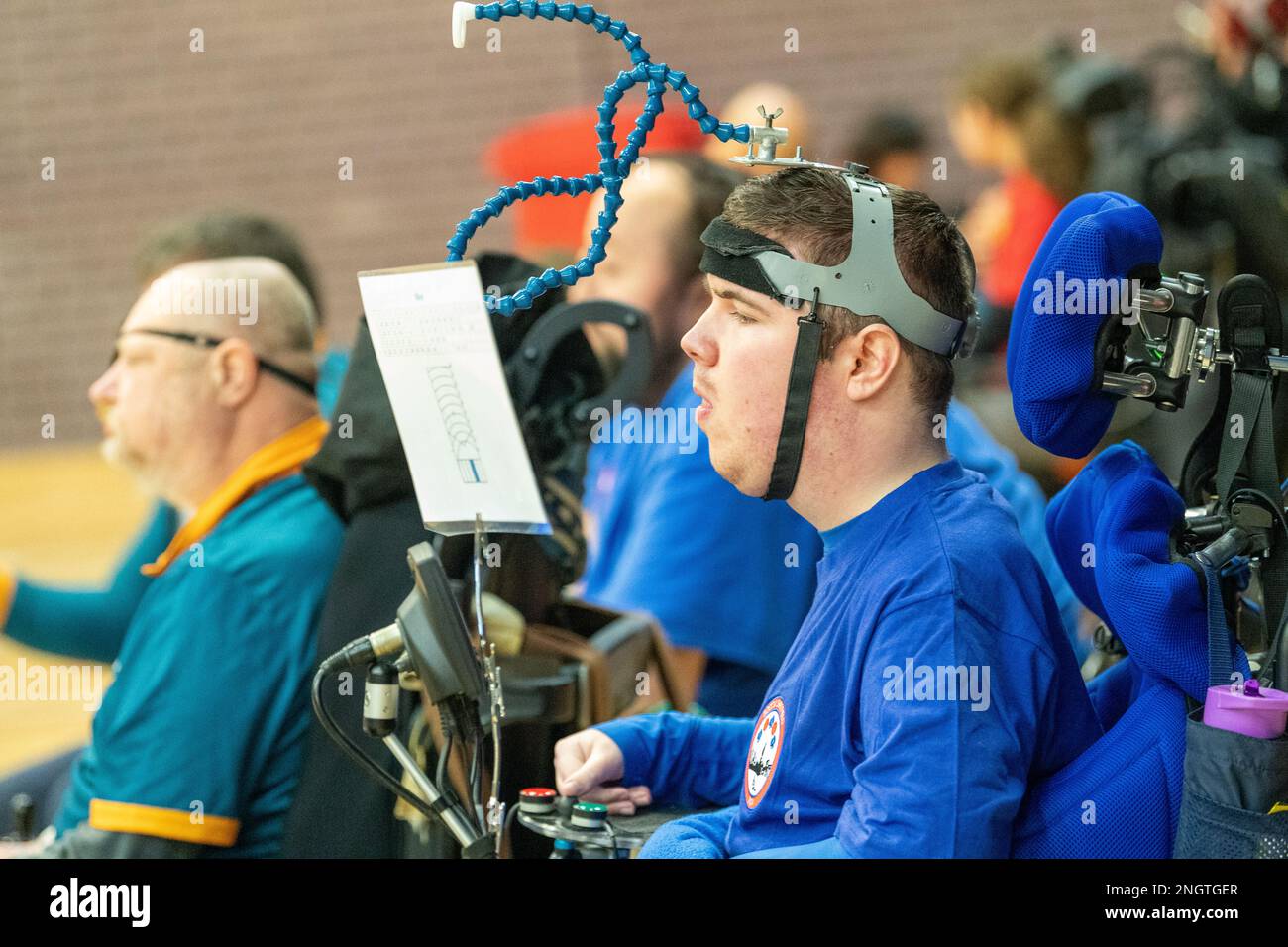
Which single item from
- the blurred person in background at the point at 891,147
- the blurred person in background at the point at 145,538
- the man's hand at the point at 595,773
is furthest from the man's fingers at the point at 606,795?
the blurred person in background at the point at 891,147

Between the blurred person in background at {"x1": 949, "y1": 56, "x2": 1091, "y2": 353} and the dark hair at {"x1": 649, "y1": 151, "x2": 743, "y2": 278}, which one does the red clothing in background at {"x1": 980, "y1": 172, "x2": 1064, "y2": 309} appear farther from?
the dark hair at {"x1": 649, "y1": 151, "x2": 743, "y2": 278}

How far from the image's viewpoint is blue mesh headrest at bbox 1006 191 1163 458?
1590mm

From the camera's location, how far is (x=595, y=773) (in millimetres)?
1832

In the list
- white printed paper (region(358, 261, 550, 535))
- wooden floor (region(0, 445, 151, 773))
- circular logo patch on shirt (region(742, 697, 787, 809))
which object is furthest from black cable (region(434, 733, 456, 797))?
wooden floor (region(0, 445, 151, 773))

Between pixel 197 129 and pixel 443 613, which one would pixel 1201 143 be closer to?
pixel 443 613

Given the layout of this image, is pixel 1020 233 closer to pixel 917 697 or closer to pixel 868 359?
pixel 868 359

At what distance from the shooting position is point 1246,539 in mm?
1606

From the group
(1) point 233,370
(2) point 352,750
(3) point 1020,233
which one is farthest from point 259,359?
(3) point 1020,233

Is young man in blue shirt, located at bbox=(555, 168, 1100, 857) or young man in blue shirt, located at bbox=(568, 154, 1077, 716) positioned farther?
young man in blue shirt, located at bbox=(568, 154, 1077, 716)

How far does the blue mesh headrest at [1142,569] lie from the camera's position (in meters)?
1.56

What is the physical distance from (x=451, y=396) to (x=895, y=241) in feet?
1.91

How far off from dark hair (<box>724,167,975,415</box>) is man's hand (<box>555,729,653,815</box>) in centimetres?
58

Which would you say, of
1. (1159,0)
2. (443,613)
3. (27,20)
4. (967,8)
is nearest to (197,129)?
(27,20)
